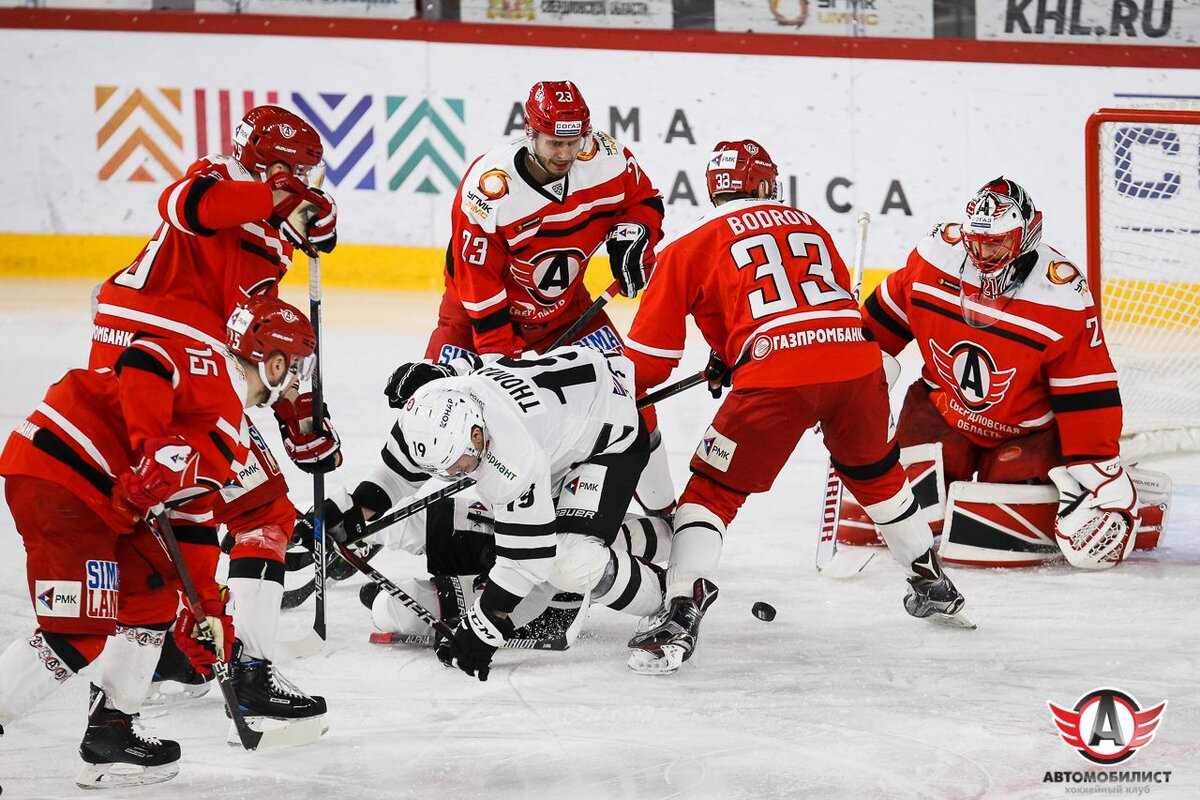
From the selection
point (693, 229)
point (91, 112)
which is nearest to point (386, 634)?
point (693, 229)

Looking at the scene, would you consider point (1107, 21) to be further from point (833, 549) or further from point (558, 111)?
point (558, 111)

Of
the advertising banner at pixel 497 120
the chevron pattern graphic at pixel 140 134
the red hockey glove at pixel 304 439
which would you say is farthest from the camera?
the chevron pattern graphic at pixel 140 134

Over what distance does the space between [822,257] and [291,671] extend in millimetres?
1566

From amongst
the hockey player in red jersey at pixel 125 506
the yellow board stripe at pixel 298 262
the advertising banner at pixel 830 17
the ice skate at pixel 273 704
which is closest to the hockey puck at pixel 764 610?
the ice skate at pixel 273 704

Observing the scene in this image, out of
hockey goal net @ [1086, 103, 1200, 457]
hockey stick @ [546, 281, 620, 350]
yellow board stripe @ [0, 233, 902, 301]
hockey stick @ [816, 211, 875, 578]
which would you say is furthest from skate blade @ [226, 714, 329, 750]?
yellow board stripe @ [0, 233, 902, 301]

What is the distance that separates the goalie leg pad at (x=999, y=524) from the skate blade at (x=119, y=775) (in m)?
2.22

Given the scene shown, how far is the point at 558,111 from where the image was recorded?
3.81 metres

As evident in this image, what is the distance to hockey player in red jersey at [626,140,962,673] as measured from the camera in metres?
3.52

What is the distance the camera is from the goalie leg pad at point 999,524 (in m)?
4.16

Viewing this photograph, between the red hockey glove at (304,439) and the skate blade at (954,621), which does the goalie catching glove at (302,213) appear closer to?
the red hockey glove at (304,439)

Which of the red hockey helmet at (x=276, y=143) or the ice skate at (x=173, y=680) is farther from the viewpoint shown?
the red hockey helmet at (x=276, y=143)

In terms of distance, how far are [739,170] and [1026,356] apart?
94cm

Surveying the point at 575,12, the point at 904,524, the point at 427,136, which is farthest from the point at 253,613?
the point at 575,12

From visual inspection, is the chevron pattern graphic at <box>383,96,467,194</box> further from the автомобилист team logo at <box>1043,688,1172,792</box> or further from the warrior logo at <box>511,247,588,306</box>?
the автомобилист team logo at <box>1043,688,1172,792</box>
